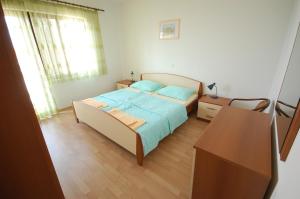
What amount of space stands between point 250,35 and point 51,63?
163 inches

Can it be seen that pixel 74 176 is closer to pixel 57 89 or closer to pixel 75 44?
pixel 57 89

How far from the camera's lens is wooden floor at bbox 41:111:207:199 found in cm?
162

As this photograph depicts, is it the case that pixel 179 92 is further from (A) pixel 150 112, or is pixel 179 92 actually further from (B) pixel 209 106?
(A) pixel 150 112

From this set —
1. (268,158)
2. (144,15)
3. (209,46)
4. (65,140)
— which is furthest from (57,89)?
(268,158)

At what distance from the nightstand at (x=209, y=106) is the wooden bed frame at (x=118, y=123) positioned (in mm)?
233

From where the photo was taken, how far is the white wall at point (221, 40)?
7.51ft

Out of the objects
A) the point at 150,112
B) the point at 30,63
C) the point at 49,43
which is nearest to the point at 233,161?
the point at 150,112

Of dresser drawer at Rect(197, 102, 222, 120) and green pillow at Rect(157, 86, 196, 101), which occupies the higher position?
green pillow at Rect(157, 86, 196, 101)

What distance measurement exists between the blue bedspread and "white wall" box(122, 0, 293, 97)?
1.12 meters

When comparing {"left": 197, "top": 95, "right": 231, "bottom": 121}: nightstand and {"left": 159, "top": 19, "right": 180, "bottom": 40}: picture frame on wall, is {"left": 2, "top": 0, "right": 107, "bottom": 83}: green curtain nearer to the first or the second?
{"left": 159, "top": 19, "right": 180, "bottom": 40}: picture frame on wall

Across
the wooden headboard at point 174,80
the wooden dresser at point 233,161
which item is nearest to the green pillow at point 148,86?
the wooden headboard at point 174,80

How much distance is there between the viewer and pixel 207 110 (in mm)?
2869

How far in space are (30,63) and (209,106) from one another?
3821mm

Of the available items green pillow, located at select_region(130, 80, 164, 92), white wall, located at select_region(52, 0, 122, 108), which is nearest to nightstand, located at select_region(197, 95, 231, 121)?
green pillow, located at select_region(130, 80, 164, 92)
